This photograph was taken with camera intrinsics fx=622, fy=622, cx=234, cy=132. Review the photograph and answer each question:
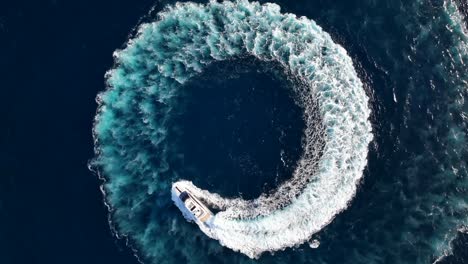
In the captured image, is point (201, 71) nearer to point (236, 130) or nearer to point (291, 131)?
point (236, 130)

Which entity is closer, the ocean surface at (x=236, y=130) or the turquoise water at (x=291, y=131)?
the ocean surface at (x=236, y=130)

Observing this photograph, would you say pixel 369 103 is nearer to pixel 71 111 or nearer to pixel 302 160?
pixel 302 160

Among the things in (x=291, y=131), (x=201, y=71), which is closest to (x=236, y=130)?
(x=291, y=131)

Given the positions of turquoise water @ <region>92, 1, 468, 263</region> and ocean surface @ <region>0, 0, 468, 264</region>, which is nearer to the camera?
ocean surface @ <region>0, 0, 468, 264</region>

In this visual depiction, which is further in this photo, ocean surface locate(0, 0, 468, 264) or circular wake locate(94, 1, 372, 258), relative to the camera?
circular wake locate(94, 1, 372, 258)
